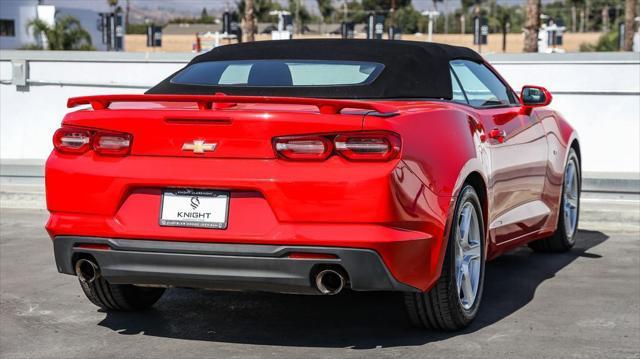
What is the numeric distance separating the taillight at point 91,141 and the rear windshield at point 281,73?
1.06 meters

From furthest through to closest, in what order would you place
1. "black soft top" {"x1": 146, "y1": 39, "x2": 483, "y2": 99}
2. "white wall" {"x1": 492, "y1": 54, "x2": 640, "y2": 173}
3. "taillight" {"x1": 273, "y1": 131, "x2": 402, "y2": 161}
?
1. "white wall" {"x1": 492, "y1": 54, "x2": 640, "y2": 173}
2. "black soft top" {"x1": 146, "y1": 39, "x2": 483, "y2": 99}
3. "taillight" {"x1": 273, "y1": 131, "x2": 402, "y2": 161}

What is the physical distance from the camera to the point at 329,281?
15.8ft

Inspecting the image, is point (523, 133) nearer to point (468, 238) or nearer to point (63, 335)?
point (468, 238)

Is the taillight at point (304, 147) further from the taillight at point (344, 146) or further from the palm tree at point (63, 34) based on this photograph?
the palm tree at point (63, 34)

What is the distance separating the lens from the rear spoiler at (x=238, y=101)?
4.72 m

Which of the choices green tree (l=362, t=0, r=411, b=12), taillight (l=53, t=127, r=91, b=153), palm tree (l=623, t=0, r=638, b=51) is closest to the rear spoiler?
taillight (l=53, t=127, r=91, b=153)

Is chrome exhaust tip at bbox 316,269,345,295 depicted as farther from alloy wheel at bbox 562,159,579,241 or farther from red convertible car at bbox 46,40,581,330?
alloy wheel at bbox 562,159,579,241

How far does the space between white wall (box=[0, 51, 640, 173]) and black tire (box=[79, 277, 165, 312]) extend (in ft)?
24.2

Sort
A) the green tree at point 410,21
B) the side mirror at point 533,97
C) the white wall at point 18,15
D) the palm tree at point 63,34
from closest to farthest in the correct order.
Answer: the side mirror at point 533,97 < the palm tree at point 63,34 < the white wall at point 18,15 < the green tree at point 410,21

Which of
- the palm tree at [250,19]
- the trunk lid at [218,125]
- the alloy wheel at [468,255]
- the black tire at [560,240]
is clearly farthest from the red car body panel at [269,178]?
the palm tree at [250,19]

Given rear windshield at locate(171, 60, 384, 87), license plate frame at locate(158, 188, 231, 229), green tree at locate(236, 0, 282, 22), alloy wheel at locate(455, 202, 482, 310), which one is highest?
green tree at locate(236, 0, 282, 22)

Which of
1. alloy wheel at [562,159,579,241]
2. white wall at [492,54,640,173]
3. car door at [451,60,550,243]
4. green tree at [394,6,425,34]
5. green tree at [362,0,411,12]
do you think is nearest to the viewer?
car door at [451,60,550,243]

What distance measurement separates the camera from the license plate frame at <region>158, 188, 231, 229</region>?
4754mm

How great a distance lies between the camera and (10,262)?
305 inches
